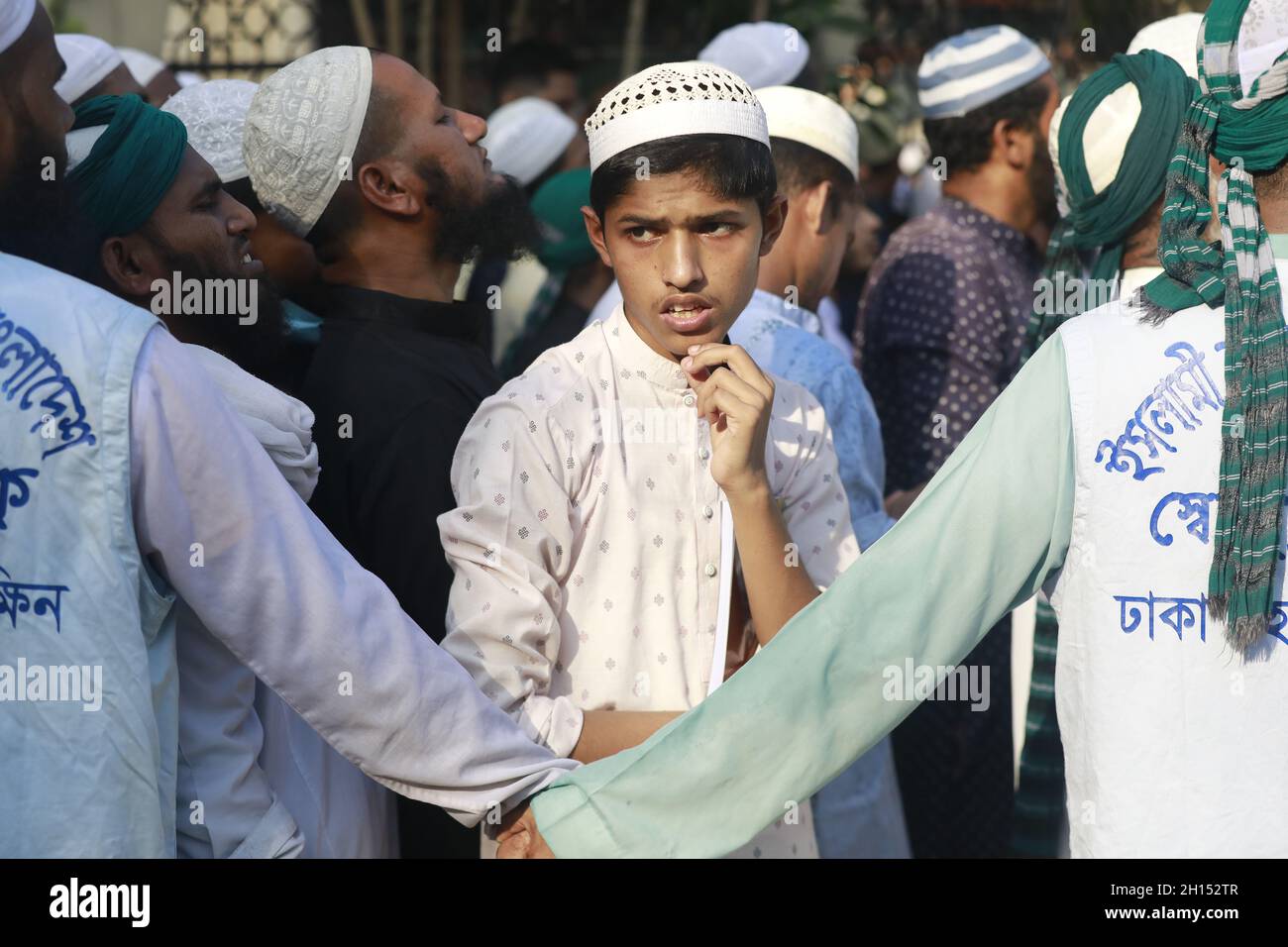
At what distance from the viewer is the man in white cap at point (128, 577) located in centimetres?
202

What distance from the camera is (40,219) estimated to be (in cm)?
236

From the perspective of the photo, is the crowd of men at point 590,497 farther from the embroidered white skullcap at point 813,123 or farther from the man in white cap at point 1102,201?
the embroidered white skullcap at point 813,123

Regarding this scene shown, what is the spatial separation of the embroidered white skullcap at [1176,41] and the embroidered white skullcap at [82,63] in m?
2.82

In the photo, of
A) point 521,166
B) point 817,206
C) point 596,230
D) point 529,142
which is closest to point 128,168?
point 596,230

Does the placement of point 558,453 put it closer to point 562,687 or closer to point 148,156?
point 562,687

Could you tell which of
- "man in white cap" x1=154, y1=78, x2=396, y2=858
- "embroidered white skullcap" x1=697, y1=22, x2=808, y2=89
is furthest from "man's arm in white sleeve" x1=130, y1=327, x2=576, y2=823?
"embroidered white skullcap" x1=697, y1=22, x2=808, y2=89

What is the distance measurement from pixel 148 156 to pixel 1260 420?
5.91 feet

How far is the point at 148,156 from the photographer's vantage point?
265 cm

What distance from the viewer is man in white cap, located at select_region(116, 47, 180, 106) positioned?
5359mm

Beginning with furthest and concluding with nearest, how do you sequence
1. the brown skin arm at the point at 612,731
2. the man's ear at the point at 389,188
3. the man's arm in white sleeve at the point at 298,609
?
the man's ear at the point at 389,188 → the brown skin arm at the point at 612,731 → the man's arm in white sleeve at the point at 298,609

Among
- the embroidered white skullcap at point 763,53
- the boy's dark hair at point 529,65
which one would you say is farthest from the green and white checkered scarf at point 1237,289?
the boy's dark hair at point 529,65

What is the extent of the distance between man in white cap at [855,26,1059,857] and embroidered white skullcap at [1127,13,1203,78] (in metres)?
0.80

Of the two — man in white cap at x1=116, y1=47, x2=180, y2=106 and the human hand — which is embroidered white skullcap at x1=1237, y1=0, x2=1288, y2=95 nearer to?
the human hand

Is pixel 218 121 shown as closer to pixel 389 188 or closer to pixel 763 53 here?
pixel 389 188
